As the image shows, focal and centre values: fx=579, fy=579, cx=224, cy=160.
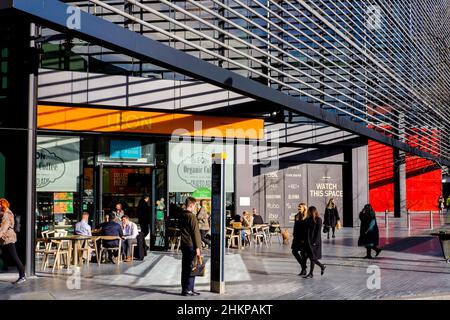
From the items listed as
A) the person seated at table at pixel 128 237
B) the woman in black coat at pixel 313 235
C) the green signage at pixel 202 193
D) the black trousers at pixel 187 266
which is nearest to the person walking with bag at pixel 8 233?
the black trousers at pixel 187 266

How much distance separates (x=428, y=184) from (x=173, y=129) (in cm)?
3261

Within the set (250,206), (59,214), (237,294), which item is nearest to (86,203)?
(59,214)

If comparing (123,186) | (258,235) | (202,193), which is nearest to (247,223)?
(258,235)

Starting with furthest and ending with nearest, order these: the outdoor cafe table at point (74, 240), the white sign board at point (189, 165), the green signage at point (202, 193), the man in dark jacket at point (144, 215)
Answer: the green signage at point (202, 193) → the white sign board at point (189, 165) → the man in dark jacket at point (144, 215) → the outdoor cafe table at point (74, 240)

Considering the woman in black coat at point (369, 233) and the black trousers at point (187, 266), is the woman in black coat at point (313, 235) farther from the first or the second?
the woman in black coat at point (369, 233)

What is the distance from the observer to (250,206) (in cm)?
2230

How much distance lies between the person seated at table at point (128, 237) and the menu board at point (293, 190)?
1349 centimetres

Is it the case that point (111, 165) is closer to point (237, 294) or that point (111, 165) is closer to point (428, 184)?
point (237, 294)

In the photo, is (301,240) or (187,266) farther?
(301,240)

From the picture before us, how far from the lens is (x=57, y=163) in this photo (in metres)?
18.7

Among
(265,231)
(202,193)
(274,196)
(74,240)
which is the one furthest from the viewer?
(274,196)

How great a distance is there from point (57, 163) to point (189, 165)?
453 cm

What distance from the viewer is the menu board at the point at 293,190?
92.4 feet

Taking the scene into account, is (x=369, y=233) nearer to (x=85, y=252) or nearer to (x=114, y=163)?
(x=85, y=252)
